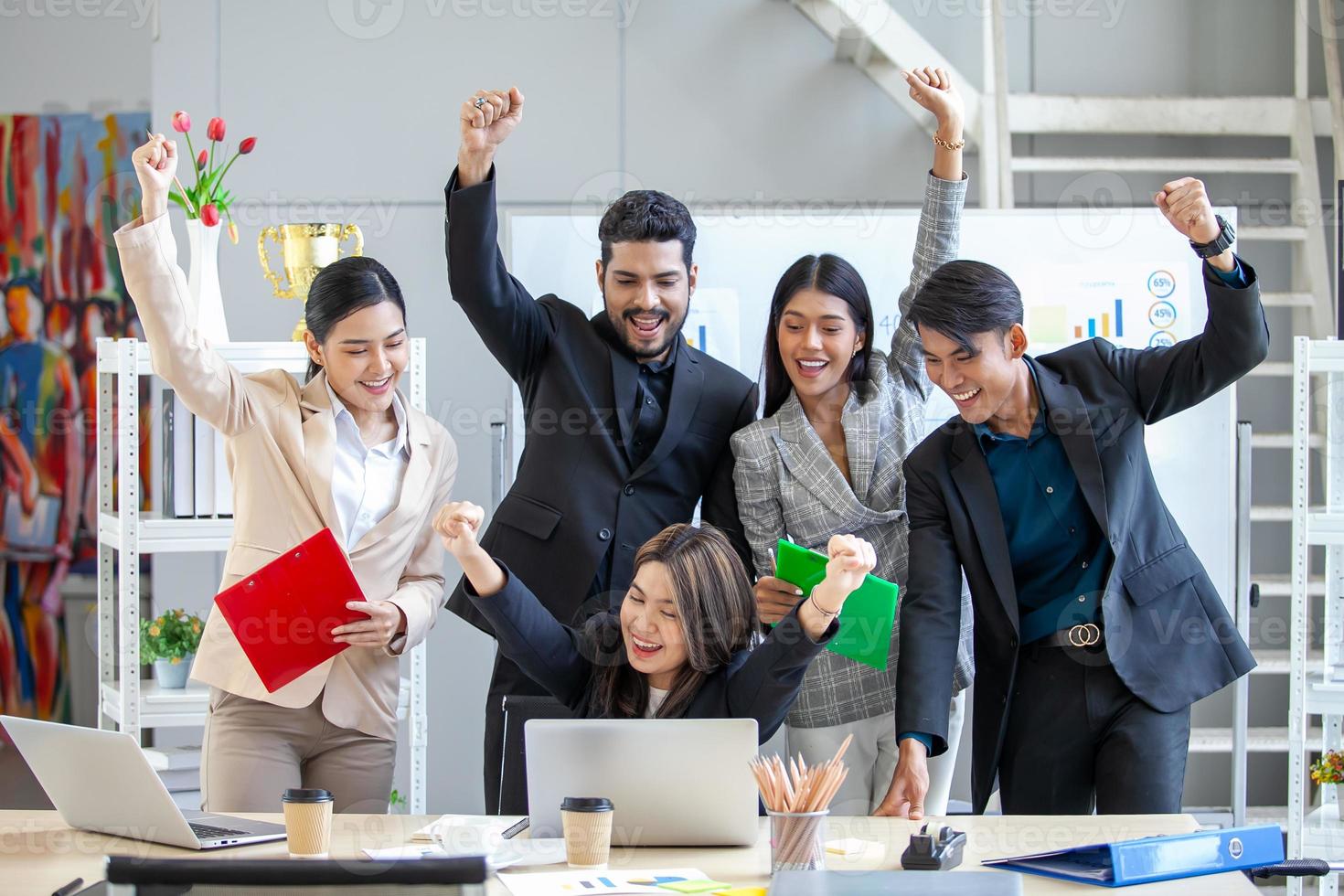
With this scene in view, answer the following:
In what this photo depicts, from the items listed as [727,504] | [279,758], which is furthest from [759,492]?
[279,758]

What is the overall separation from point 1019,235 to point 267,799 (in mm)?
2430

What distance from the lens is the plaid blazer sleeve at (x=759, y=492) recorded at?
8.27ft

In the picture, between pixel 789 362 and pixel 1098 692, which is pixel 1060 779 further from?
pixel 789 362

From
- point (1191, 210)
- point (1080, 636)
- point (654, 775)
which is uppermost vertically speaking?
point (1191, 210)

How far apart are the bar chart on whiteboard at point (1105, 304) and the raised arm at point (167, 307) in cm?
216

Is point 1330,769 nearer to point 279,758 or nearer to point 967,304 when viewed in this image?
point 967,304

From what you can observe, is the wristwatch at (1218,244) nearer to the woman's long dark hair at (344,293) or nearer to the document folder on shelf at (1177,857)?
the document folder on shelf at (1177,857)

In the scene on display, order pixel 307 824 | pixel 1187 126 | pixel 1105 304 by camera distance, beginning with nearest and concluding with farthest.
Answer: pixel 307 824, pixel 1105 304, pixel 1187 126

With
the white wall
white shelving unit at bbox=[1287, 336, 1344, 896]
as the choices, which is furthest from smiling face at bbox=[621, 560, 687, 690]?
the white wall

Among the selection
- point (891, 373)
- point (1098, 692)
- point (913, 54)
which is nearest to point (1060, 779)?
point (1098, 692)

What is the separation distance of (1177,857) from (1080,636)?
61 cm

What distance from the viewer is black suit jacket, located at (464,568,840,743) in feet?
6.57

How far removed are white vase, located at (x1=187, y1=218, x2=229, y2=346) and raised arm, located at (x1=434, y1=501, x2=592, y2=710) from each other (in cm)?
138

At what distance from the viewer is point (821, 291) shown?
252 cm
